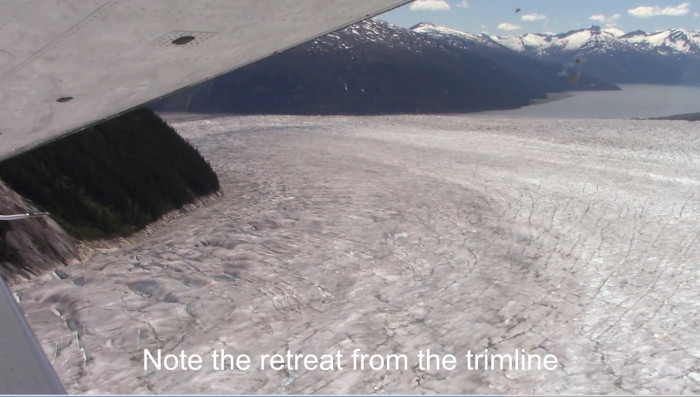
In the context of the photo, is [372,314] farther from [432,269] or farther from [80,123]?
[80,123]

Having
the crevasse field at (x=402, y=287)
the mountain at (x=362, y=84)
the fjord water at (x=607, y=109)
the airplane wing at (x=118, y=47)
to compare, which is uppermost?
the mountain at (x=362, y=84)

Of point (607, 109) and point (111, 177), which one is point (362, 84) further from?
point (111, 177)

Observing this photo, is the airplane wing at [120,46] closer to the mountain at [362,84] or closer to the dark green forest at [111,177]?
the dark green forest at [111,177]

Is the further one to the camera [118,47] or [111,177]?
[111,177]

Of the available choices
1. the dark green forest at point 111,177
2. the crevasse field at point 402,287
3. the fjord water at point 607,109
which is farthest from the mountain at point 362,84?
the crevasse field at point 402,287

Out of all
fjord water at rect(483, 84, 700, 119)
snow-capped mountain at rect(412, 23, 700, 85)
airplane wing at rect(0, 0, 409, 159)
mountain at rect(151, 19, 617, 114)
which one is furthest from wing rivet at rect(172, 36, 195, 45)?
snow-capped mountain at rect(412, 23, 700, 85)

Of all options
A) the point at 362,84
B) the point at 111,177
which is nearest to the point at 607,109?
the point at 362,84
